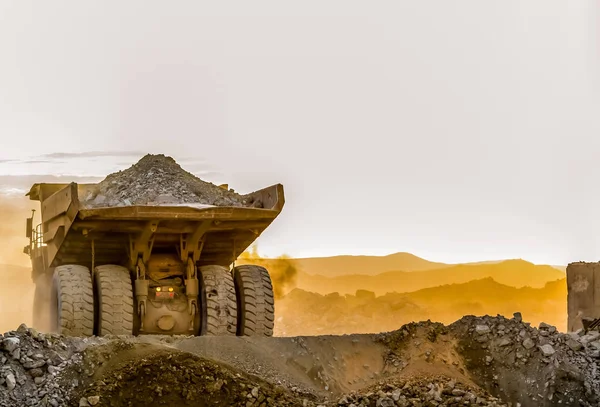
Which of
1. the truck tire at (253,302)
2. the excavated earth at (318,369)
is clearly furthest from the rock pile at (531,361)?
the truck tire at (253,302)

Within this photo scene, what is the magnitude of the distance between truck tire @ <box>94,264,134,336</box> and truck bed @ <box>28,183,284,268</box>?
23.5 inches

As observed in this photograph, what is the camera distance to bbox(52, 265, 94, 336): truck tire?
14305 millimetres

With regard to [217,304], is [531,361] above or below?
below

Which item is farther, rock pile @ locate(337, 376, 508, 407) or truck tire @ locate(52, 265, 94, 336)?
truck tire @ locate(52, 265, 94, 336)

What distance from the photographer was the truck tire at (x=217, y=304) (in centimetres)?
1473

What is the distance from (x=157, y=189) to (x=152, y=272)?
1.21 meters

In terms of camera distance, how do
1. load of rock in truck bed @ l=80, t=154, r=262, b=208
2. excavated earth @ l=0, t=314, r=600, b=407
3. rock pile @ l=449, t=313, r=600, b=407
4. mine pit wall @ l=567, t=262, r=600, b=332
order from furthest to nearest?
mine pit wall @ l=567, t=262, r=600, b=332 → load of rock in truck bed @ l=80, t=154, r=262, b=208 → rock pile @ l=449, t=313, r=600, b=407 → excavated earth @ l=0, t=314, r=600, b=407

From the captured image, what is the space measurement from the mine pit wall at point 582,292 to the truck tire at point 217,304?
6134 mm

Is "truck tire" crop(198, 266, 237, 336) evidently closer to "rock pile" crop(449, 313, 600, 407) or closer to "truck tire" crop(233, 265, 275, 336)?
"truck tire" crop(233, 265, 275, 336)

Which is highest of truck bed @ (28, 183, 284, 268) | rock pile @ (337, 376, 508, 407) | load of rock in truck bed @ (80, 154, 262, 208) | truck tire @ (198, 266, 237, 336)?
load of rock in truck bed @ (80, 154, 262, 208)

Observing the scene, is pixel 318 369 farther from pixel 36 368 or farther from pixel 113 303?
pixel 36 368

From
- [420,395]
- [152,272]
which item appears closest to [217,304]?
[152,272]

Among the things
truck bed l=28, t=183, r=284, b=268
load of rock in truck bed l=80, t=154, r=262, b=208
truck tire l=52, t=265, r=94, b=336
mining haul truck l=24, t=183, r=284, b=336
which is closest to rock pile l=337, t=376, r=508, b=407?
mining haul truck l=24, t=183, r=284, b=336

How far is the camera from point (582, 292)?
17.8m
